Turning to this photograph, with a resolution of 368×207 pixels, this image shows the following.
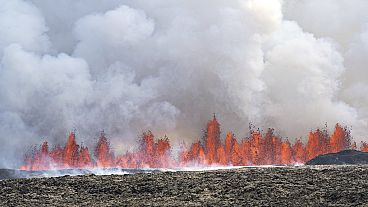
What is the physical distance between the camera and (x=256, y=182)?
28.5 meters

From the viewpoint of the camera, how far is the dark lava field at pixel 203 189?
2473 cm

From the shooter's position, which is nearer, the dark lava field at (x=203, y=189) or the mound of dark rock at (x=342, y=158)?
the dark lava field at (x=203, y=189)

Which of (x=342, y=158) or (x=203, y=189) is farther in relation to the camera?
(x=342, y=158)

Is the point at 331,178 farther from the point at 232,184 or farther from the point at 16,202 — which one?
the point at 16,202

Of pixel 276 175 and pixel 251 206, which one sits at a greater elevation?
pixel 276 175

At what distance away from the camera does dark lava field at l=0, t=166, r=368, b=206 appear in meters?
24.7

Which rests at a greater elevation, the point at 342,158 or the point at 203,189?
the point at 342,158

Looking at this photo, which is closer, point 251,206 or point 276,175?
point 251,206

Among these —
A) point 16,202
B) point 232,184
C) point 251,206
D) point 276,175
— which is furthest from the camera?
point 276,175

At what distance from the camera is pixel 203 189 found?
27516 millimetres

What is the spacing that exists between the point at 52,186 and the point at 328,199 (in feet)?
58.0

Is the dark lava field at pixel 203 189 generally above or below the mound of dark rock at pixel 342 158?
below

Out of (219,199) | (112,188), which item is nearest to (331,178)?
(219,199)

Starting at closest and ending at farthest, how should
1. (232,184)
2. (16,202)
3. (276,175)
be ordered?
1. (16,202)
2. (232,184)
3. (276,175)
